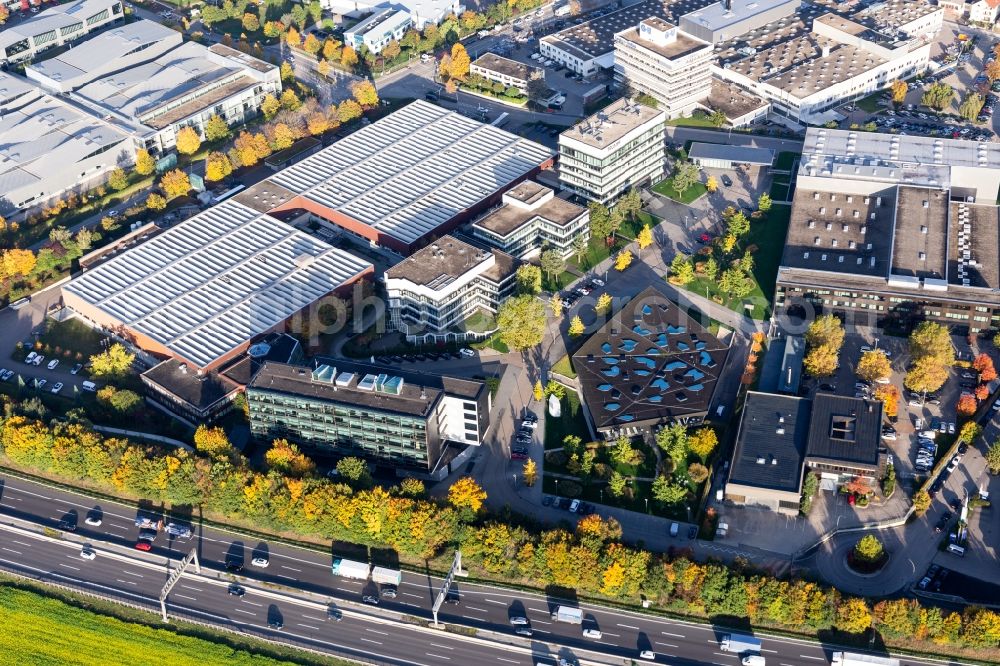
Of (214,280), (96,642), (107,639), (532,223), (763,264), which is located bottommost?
(96,642)

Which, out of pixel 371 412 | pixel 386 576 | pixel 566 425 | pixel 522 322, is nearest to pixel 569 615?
pixel 386 576

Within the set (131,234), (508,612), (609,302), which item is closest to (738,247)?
(609,302)

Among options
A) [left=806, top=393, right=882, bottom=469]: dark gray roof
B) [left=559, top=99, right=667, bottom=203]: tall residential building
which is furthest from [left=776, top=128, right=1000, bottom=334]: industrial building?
[left=559, top=99, right=667, bottom=203]: tall residential building

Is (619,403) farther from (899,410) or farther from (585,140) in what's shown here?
(585,140)

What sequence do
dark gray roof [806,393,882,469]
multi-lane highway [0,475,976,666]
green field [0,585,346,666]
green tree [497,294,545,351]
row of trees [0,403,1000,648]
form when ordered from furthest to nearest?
1. green tree [497,294,545,351]
2. dark gray roof [806,393,882,469]
3. green field [0,585,346,666]
4. multi-lane highway [0,475,976,666]
5. row of trees [0,403,1000,648]

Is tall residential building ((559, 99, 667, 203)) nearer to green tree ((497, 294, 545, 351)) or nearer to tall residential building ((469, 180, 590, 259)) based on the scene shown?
tall residential building ((469, 180, 590, 259))

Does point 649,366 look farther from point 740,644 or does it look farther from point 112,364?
point 112,364
